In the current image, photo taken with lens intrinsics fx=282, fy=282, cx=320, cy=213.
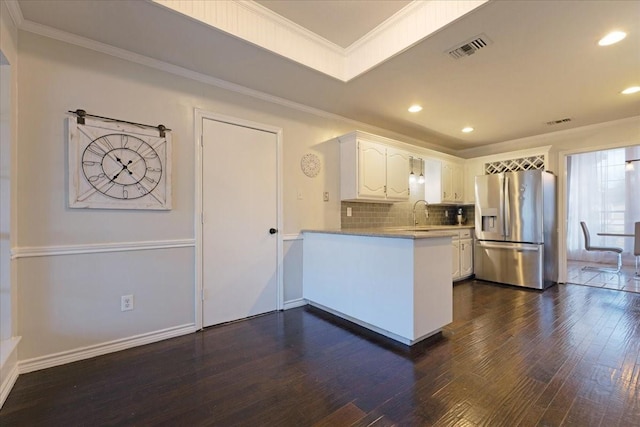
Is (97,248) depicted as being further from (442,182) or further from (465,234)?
(465,234)

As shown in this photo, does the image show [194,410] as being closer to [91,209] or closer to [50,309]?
[50,309]

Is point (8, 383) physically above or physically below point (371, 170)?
below

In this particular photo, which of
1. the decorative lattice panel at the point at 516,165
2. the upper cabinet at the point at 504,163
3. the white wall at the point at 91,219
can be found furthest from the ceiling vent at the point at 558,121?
the white wall at the point at 91,219

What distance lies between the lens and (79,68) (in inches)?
85.4

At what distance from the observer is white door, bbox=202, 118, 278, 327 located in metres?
2.76

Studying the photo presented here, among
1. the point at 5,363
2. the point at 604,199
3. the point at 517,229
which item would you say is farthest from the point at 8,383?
the point at 604,199

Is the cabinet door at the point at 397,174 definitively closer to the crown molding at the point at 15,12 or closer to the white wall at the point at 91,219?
the white wall at the point at 91,219

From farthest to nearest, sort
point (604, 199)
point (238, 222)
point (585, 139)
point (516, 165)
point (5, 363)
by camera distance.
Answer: point (604, 199) → point (516, 165) → point (585, 139) → point (238, 222) → point (5, 363)

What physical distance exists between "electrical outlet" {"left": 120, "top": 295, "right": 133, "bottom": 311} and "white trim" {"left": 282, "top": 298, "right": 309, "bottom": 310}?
4.94ft

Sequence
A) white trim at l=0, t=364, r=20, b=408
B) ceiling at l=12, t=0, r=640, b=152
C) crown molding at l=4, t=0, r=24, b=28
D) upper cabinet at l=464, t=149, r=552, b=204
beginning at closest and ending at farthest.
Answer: white trim at l=0, t=364, r=20, b=408, crown molding at l=4, t=0, r=24, b=28, ceiling at l=12, t=0, r=640, b=152, upper cabinet at l=464, t=149, r=552, b=204

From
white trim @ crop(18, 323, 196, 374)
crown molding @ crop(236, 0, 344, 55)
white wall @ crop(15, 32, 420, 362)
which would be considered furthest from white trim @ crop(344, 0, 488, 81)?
white trim @ crop(18, 323, 196, 374)

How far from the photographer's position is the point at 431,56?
2361 mm

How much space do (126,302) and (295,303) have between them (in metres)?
1.70

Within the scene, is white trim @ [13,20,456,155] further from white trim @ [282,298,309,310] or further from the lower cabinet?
the lower cabinet
